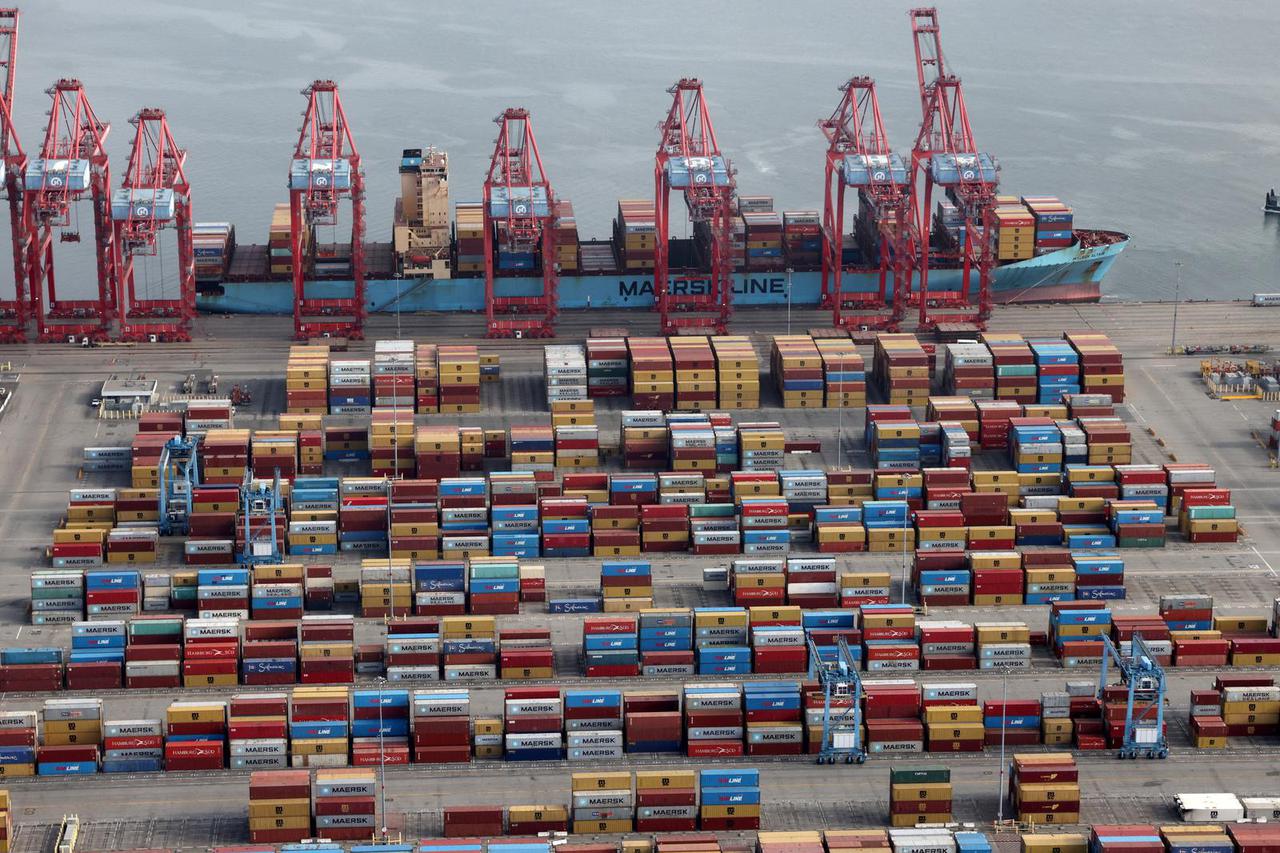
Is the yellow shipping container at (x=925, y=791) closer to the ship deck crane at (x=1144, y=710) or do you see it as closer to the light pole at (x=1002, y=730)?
the light pole at (x=1002, y=730)

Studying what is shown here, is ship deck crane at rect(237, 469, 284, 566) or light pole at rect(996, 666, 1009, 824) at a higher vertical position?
ship deck crane at rect(237, 469, 284, 566)

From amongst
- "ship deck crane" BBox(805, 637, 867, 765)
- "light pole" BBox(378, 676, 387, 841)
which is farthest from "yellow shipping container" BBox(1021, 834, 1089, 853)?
"light pole" BBox(378, 676, 387, 841)

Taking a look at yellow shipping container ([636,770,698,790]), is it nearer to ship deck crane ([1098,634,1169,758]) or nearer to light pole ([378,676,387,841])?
light pole ([378,676,387,841])

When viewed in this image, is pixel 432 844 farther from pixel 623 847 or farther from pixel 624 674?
pixel 624 674

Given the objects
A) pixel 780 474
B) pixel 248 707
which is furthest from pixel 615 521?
pixel 248 707

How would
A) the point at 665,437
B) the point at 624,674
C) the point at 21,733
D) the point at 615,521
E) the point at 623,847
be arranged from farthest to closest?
the point at 665,437
the point at 615,521
the point at 624,674
the point at 21,733
the point at 623,847

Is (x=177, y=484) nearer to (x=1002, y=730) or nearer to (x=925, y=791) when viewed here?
(x=1002, y=730)

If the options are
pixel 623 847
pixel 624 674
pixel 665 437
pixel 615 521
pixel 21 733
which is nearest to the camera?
pixel 623 847
